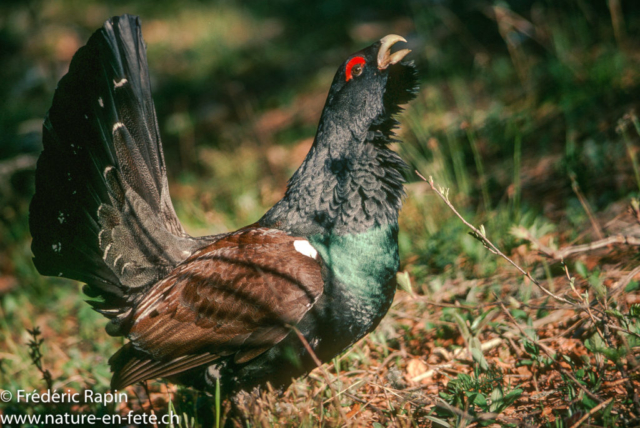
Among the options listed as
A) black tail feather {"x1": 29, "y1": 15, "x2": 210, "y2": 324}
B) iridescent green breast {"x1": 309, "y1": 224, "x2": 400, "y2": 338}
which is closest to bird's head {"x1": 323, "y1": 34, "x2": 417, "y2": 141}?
iridescent green breast {"x1": 309, "y1": 224, "x2": 400, "y2": 338}

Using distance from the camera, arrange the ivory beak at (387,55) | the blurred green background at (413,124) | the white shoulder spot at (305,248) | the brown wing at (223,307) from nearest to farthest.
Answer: the brown wing at (223,307) → the white shoulder spot at (305,248) → the ivory beak at (387,55) → the blurred green background at (413,124)

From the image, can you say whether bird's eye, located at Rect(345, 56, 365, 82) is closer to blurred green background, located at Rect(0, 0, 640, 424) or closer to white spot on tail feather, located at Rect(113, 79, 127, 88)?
blurred green background, located at Rect(0, 0, 640, 424)

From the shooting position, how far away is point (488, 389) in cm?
221

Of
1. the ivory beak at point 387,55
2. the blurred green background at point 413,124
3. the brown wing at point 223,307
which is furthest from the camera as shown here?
the blurred green background at point 413,124

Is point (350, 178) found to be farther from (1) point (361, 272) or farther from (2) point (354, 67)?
(2) point (354, 67)

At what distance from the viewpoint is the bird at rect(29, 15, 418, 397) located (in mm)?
2264

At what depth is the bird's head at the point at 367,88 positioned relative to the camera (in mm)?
2516

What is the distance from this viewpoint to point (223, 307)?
232 centimetres

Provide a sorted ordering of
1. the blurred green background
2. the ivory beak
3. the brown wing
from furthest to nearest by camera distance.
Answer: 1. the blurred green background
2. the ivory beak
3. the brown wing

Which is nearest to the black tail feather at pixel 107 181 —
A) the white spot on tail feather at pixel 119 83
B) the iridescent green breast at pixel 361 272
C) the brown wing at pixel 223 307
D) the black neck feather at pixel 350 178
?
the white spot on tail feather at pixel 119 83

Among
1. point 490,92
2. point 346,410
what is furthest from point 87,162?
point 490,92

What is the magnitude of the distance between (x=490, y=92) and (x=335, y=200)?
3489 mm

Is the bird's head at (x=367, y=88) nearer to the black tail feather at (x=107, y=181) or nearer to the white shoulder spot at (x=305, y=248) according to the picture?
the white shoulder spot at (x=305, y=248)

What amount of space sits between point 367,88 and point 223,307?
1403 mm
